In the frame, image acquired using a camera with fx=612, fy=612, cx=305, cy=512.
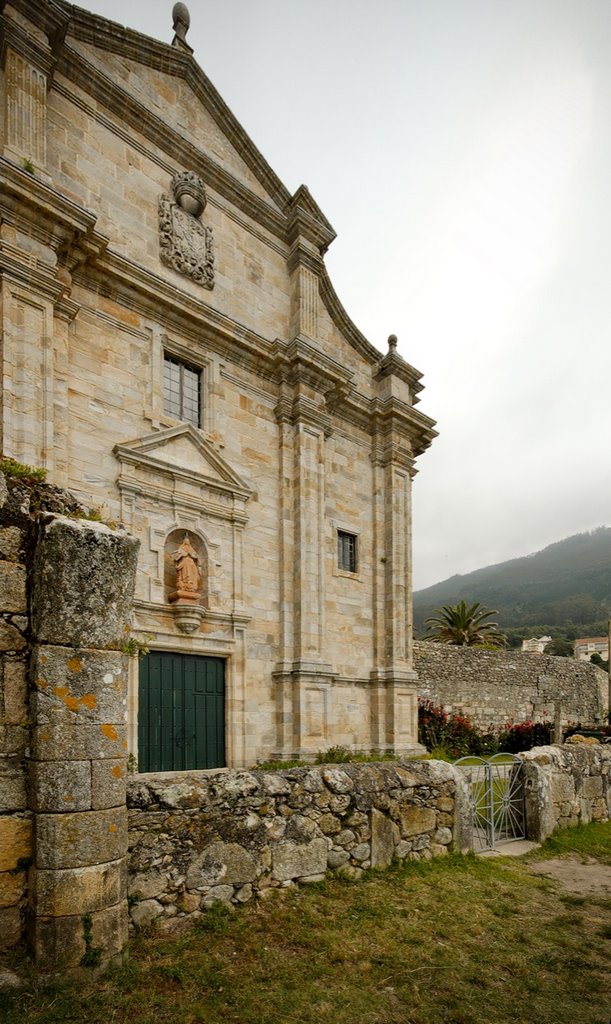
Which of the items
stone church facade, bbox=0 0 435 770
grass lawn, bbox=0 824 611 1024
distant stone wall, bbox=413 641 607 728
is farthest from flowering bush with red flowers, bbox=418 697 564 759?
grass lawn, bbox=0 824 611 1024

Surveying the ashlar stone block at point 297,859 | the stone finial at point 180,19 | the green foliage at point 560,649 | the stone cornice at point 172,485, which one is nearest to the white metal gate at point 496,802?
the ashlar stone block at point 297,859

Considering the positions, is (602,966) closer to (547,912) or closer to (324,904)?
(547,912)

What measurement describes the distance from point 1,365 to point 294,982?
7.68 m

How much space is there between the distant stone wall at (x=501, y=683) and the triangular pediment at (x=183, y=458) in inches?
397

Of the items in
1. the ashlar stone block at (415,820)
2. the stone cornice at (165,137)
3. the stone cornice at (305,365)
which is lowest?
the ashlar stone block at (415,820)

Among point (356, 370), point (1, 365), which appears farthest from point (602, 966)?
point (356, 370)

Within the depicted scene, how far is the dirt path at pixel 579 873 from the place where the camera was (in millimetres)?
6348

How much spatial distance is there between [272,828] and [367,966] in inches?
48.5

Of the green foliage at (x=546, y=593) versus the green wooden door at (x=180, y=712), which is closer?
the green wooden door at (x=180, y=712)

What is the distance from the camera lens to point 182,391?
448 inches

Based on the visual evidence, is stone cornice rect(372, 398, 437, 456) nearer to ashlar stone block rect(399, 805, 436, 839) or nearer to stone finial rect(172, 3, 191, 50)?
stone finial rect(172, 3, 191, 50)

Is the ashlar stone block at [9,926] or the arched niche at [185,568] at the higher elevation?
the arched niche at [185,568]

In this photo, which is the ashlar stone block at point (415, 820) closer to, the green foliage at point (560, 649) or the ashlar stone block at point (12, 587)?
the ashlar stone block at point (12, 587)

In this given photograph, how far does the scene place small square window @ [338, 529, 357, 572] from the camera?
46.0 feet
